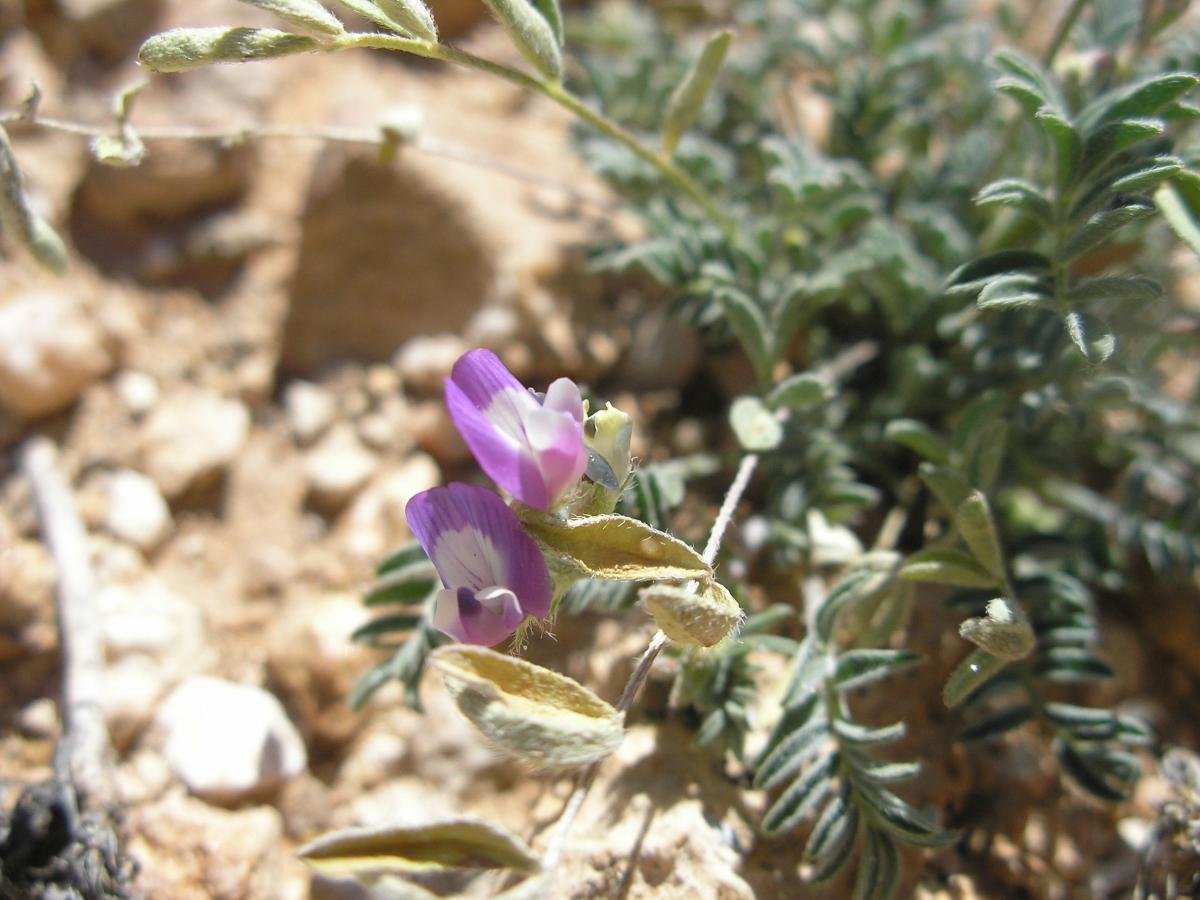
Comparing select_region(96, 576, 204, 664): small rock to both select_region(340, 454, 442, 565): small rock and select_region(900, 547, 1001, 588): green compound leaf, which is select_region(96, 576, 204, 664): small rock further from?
→ select_region(900, 547, 1001, 588): green compound leaf

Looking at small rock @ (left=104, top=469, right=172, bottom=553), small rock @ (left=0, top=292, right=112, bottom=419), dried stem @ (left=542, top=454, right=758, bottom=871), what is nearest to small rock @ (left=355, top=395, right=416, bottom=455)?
small rock @ (left=104, top=469, right=172, bottom=553)

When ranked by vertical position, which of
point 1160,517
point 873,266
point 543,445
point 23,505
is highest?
point 873,266

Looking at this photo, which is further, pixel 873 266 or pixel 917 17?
pixel 917 17

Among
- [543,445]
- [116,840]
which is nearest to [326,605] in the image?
[116,840]

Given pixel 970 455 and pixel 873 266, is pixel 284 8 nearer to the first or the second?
pixel 873 266

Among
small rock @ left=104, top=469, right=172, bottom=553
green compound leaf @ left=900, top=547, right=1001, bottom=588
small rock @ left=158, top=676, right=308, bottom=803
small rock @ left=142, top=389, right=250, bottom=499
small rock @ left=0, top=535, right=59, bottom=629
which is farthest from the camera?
small rock @ left=142, top=389, right=250, bottom=499

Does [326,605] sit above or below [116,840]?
above

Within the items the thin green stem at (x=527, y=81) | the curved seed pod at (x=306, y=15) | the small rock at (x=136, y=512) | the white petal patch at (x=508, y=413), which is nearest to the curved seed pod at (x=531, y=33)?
the thin green stem at (x=527, y=81)
